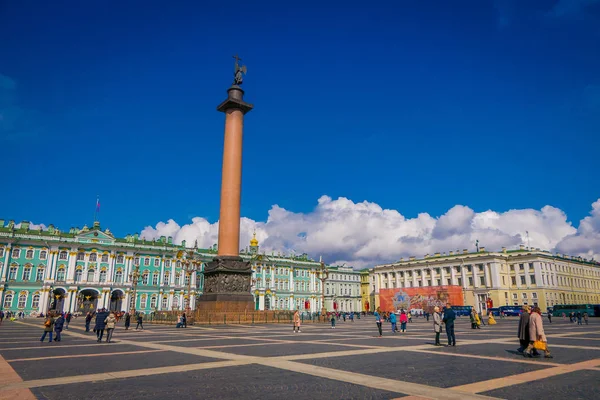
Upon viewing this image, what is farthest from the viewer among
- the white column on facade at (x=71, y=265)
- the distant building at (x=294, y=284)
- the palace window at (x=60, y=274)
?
the distant building at (x=294, y=284)

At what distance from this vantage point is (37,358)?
1345cm

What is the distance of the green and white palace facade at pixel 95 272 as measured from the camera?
77250mm

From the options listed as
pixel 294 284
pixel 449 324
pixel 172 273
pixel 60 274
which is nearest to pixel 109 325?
pixel 449 324

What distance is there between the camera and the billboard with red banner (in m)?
83.4

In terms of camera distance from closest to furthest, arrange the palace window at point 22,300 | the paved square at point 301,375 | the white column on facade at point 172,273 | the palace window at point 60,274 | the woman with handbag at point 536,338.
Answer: the paved square at point 301,375 < the woman with handbag at point 536,338 < the palace window at point 22,300 < the palace window at point 60,274 < the white column on facade at point 172,273

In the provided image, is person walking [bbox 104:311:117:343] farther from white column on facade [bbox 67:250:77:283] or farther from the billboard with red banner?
white column on facade [bbox 67:250:77:283]

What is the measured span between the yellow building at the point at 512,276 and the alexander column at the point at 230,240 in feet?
248

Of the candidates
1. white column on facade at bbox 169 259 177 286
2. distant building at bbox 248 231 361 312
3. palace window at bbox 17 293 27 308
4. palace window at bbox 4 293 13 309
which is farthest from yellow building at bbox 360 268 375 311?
palace window at bbox 4 293 13 309

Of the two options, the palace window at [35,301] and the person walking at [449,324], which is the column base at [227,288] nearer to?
the person walking at [449,324]

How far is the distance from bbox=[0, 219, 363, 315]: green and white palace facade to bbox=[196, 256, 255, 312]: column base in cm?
2943

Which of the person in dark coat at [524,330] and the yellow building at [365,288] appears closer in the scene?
the person in dark coat at [524,330]

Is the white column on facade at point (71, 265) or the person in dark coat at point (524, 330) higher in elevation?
the white column on facade at point (71, 265)

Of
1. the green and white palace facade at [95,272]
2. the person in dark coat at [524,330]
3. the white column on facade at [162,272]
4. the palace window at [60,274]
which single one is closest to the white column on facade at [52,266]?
the green and white palace facade at [95,272]

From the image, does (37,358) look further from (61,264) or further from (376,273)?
(376,273)
